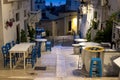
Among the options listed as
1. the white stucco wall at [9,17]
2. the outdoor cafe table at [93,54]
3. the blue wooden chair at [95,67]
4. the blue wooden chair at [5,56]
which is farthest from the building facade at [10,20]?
the blue wooden chair at [95,67]

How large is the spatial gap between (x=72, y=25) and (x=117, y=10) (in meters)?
20.6

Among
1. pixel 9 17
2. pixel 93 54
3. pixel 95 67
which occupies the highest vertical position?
pixel 9 17

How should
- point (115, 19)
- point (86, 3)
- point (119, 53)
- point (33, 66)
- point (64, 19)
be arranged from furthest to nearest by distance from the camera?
1. point (64, 19)
2. point (86, 3)
3. point (33, 66)
4. point (115, 19)
5. point (119, 53)

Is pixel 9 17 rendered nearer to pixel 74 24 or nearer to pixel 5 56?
pixel 5 56

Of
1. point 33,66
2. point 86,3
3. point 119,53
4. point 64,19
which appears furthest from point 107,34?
point 64,19

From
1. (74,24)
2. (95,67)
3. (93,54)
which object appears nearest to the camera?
(95,67)

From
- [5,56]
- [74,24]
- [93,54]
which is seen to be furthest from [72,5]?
[93,54]

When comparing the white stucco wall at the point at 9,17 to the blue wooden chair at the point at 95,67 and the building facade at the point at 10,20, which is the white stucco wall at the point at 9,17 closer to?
the building facade at the point at 10,20

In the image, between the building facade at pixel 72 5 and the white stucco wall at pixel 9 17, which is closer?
the white stucco wall at pixel 9 17

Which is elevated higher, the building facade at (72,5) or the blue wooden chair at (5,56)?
the building facade at (72,5)

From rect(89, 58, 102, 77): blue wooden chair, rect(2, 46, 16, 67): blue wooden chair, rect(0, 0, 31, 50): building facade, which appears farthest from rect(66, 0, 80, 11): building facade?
rect(89, 58, 102, 77): blue wooden chair

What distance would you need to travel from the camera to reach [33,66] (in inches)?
513

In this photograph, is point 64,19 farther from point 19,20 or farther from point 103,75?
point 103,75

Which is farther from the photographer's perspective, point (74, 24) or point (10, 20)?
point (74, 24)
